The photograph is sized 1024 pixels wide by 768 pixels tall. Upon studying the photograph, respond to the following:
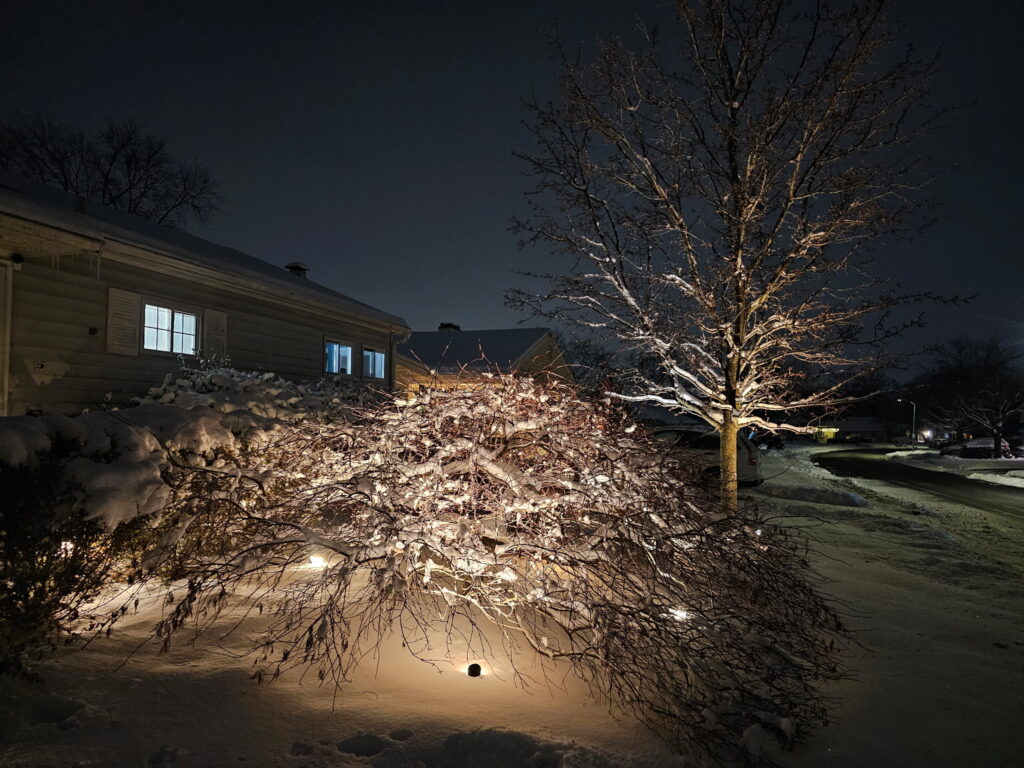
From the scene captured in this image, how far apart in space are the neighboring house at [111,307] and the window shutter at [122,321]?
0.05ft

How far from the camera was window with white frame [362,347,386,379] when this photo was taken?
50.6 ft

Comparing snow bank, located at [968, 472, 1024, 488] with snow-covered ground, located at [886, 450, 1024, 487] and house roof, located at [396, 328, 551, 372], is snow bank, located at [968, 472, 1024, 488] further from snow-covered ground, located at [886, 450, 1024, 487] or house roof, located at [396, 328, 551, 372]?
house roof, located at [396, 328, 551, 372]

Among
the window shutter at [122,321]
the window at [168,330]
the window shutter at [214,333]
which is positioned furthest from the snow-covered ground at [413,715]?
the window shutter at [214,333]

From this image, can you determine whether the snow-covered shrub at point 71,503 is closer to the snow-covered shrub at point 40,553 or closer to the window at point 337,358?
the snow-covered shrub at point 40,553

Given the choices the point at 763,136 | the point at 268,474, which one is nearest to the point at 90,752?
the point at 268,474

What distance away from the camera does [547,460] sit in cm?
493

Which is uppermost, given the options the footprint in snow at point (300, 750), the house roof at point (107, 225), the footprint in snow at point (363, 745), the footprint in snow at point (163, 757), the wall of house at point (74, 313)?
the house roof at point (107, 225)

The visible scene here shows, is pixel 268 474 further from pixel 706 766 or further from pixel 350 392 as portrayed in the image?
pixel 350 392

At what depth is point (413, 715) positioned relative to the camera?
3.25 meters

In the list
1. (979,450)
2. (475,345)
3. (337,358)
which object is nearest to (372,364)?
(337,358)

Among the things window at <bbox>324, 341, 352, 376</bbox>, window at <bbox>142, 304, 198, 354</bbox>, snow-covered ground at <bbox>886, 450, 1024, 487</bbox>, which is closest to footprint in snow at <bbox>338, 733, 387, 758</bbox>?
window at <bbox>142, 304, 198, 354</bbox>

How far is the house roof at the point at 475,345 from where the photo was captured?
26172 mm

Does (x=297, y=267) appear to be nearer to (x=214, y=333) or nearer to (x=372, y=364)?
(x=372, y=364)

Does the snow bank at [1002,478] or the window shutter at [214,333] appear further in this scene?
the snow bank at [1002,478]
